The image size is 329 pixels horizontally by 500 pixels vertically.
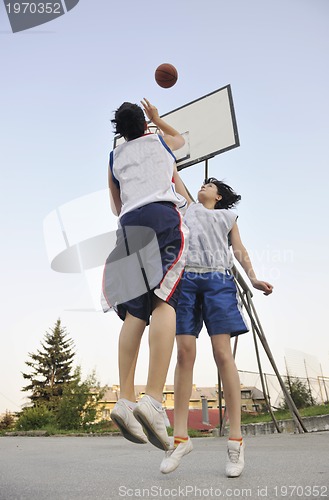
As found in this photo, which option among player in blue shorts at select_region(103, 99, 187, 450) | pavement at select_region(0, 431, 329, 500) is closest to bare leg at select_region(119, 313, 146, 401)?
player in blue shorts at select_region(103, 99, 187, 450)

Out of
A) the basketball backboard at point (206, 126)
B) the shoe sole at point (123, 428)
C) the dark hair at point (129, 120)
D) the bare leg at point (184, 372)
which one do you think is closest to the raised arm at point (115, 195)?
the dark hair at point (129, 120)

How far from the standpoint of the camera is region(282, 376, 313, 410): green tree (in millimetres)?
10328

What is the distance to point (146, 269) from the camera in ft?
5.78

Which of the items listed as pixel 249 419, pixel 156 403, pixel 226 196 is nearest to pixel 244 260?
pixel 226 196

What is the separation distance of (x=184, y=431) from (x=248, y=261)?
2.92ft

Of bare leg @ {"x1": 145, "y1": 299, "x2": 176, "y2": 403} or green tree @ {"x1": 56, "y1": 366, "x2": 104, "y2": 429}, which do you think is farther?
green tree @ {"x1": 56, "y1": 366, "x2": 104, "y2": 429}

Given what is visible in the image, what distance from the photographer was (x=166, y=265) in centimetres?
Result: 173

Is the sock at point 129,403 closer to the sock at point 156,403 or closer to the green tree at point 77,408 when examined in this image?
the sock at point 156,403

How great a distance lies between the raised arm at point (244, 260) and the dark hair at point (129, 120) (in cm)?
77

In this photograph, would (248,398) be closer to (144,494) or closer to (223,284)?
(223,284)

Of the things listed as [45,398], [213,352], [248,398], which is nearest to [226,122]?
[213,352]

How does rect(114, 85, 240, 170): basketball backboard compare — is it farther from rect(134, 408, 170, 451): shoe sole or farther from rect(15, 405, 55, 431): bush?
rect(15, 405, 55, 431): bush

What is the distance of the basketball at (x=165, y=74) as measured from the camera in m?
3.78

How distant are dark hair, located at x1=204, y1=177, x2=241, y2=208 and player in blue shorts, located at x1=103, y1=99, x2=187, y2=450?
0.71 m
